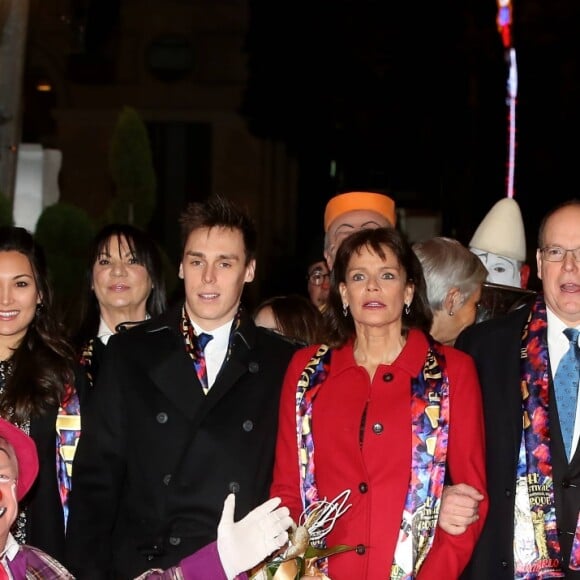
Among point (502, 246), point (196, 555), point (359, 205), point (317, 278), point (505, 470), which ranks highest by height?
point (359, 205)

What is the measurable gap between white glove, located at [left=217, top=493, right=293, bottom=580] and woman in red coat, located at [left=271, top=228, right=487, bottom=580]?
0.54m

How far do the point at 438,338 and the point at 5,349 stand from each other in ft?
5.61

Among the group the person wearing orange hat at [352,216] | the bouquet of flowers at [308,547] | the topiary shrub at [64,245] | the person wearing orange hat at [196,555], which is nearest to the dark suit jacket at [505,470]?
the bouquet of flowers at [308,547]

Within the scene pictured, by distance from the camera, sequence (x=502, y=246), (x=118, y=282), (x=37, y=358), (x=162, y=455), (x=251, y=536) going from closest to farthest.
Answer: (x=251, y=536)
(x=162, y=455)
(x=37, y=358)
(x=118, y=282)
(x=502, y=246)

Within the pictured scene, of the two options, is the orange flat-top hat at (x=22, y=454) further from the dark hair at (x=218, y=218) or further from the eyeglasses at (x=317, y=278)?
the eyeglasses at (x=317, y=278)

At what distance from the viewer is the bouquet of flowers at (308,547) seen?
314 centimetres

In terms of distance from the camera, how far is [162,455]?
3.68 m

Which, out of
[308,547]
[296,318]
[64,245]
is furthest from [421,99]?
[308,547]

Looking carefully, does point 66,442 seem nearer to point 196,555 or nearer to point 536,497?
point 196,555

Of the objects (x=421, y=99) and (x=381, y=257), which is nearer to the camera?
(x=381, y=257)

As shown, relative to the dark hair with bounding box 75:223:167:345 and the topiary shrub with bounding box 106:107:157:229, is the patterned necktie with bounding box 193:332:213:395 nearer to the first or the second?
the dark hair with bounding box 75:223:167:345

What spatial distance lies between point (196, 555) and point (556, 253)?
156 cm

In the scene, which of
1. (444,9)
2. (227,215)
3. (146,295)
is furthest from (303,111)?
(227,215)

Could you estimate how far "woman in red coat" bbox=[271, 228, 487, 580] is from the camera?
3477 mm
